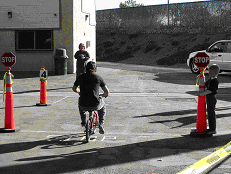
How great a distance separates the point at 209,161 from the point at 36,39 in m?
19.3

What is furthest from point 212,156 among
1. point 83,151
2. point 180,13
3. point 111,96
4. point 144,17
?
point 144,17

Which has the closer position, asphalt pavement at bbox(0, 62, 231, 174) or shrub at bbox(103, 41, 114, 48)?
asphalt pavement at bbox(0, 62, 231, 174)

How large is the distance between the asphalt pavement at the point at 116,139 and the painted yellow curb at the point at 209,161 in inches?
4.3

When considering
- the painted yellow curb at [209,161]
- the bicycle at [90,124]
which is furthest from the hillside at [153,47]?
the painted yellow curb at [209,161]

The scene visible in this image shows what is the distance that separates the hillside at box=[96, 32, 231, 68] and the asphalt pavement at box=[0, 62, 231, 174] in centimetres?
2522

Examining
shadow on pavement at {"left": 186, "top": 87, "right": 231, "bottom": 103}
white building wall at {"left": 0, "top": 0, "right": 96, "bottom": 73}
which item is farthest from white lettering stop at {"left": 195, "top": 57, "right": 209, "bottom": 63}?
white building wall at {"left": 0, "top": 0, "right": 96, "bottom": 73}

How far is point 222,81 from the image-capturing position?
18.8 metres

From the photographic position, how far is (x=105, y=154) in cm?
632

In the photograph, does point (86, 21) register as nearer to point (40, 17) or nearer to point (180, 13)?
point (40, 17)

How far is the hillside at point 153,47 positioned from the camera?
4056 cm

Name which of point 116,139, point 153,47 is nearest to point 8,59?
point 116,139

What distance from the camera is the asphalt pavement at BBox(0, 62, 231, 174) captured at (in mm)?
5731

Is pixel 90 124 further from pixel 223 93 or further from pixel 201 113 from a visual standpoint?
pixel 223 93

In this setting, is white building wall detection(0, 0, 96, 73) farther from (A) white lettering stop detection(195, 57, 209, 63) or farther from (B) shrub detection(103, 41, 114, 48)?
(B) shrub detection(103, 41, 114, 48)
